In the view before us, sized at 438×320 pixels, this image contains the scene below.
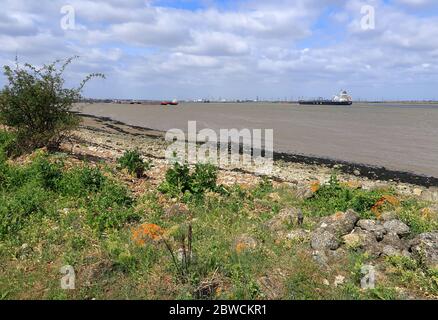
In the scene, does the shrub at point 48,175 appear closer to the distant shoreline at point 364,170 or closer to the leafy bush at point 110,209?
the leafy bush at point 110,209

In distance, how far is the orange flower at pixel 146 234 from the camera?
7.30m

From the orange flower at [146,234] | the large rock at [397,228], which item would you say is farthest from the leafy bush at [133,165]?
the large rock at [397,228]

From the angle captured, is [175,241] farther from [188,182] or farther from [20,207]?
[20,207]

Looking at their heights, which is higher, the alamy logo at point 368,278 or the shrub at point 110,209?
the shrub at point 110,209

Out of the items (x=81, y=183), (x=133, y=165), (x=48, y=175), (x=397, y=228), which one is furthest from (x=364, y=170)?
(x=48, y=175)

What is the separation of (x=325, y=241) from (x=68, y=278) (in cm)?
451

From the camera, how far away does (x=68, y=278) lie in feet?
20.3

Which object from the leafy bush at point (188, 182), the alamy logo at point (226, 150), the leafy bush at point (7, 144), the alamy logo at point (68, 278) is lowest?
the alamy logo at point (68, 278)

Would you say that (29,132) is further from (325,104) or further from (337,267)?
(325,104)

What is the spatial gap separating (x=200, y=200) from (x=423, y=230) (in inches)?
202

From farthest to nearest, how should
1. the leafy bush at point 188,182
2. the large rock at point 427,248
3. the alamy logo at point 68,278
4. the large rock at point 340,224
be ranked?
the leafy bush at point 188,182
the large rock at point 340,224
the large rock at point 427,248
the alamy logo at point 68,278

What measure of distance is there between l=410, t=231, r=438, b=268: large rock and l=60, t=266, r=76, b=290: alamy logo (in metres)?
5.77

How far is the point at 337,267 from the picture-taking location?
6496 millimetres

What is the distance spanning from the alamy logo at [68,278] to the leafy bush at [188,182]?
4242 millimetres
